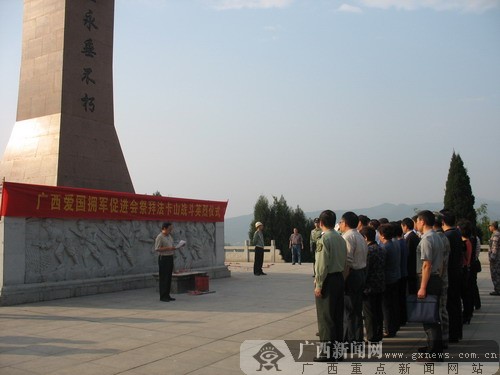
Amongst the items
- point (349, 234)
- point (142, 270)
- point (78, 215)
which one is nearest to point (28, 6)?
point (78, 215)

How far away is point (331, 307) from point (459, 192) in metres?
16.9

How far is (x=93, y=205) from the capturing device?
829 centimetres

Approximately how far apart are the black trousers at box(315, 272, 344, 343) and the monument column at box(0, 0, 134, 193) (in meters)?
7.01

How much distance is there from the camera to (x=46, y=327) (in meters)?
5.32

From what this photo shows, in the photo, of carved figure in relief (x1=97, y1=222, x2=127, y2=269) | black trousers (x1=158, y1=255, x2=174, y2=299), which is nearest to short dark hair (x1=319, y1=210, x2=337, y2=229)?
black trousers (x1=158, y1=255, x2=174, y2=299)

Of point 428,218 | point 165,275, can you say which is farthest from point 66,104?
point 428,218

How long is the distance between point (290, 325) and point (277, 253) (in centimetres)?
1127

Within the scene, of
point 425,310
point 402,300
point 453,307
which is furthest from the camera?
point 402,300

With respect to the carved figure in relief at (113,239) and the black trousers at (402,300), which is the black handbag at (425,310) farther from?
the carved figure in relief at (113,239)

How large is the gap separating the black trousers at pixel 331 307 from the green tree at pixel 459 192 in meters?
16.2

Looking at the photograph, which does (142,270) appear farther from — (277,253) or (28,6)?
(277,253)

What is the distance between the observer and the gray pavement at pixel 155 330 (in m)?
3.87

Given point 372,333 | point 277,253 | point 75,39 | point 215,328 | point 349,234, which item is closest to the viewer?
point 349,234

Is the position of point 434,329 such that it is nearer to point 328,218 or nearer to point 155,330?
point 328,218
